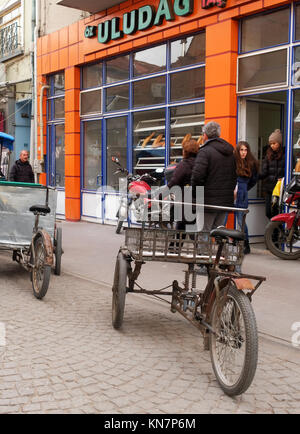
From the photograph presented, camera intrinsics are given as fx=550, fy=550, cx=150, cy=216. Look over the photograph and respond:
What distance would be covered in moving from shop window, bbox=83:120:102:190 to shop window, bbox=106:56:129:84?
124cm

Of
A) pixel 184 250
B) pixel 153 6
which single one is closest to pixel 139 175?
pixel 153 6

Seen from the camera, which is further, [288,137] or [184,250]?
[288,137]

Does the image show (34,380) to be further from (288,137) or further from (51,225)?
(288,137)

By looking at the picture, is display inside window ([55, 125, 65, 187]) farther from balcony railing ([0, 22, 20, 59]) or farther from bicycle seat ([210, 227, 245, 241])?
bicycle seat ([210, 227, 245, 241])

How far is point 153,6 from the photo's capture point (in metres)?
11.6

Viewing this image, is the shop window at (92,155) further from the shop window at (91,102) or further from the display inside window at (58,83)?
the display inside window at (58,83)

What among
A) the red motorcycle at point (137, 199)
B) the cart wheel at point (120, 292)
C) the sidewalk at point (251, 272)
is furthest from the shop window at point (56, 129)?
the cart wheel at point (120, 292)

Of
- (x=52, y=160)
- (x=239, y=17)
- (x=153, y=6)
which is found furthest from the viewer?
(x=52, y=160)

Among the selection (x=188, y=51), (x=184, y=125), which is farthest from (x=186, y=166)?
(x=188, y=51)

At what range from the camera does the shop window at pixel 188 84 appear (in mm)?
10906

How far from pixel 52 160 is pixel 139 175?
539 cm

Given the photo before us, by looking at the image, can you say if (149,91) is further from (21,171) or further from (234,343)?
(234,343)

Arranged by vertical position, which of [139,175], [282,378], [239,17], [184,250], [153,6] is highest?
[153,6]
